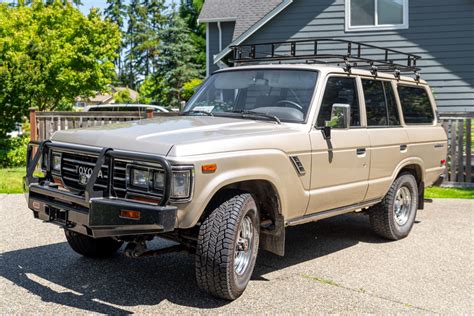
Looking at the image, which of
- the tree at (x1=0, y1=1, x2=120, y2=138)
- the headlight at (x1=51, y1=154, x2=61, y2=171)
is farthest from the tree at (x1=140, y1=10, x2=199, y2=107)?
the headlight at (x1=51, y1=154, x2=61, y2=171)

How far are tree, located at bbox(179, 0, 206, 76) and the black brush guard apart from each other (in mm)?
33697

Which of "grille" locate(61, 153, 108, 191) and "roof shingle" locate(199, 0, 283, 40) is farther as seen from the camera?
"roof shingle" locate(199, 0, 283, 40)

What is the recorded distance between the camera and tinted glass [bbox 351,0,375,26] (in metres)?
15.2

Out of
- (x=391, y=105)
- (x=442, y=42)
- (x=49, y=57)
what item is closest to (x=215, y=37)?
(x=49, y=57)

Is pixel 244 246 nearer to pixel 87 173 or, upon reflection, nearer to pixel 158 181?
pixel 158 181

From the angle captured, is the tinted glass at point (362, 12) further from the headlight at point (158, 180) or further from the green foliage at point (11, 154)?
the headlight at point (158, 180)

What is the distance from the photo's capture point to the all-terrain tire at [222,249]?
4277mm

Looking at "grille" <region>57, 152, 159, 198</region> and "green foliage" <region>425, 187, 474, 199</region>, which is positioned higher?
"grille" <region>57, 152, 159, 198</region>

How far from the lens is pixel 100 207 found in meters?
4.06

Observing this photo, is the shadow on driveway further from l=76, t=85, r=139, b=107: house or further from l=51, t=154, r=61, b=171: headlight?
l=76, t=85, r=139, b=107: house

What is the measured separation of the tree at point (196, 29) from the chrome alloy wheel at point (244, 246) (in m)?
33.7

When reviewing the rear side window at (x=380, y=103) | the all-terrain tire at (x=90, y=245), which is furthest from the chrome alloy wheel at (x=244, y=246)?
the rear side window at (x=380, y=103)

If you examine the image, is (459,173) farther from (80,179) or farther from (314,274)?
(80,179)

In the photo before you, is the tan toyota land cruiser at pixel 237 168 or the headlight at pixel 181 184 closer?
the headlight at pixel 181 184
